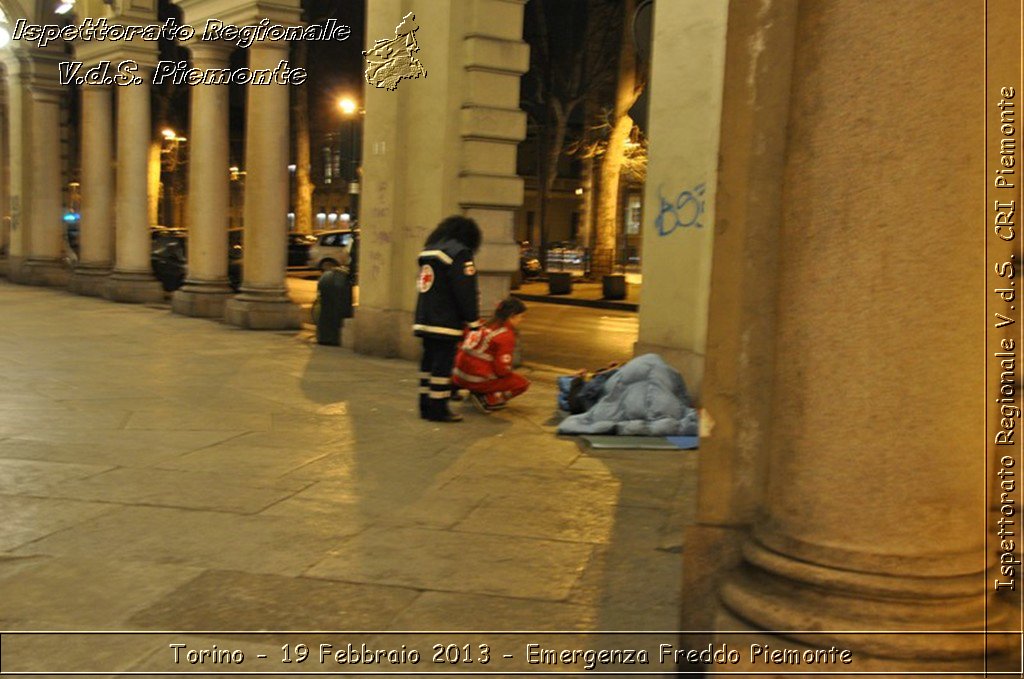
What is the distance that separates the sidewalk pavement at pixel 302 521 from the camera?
4.46 meters

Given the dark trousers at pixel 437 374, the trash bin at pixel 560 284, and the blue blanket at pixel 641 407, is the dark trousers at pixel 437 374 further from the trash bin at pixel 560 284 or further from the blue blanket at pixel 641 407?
the trash bin at pixel 560 284

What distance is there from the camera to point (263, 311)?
17.2m

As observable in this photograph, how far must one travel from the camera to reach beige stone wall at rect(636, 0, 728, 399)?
397 inches

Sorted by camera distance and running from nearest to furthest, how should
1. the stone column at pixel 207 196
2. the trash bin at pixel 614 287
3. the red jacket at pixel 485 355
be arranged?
the red jacket at pixel 485 355 < the stone column at pixel 207 196 < the trash bin at pixel 614 287

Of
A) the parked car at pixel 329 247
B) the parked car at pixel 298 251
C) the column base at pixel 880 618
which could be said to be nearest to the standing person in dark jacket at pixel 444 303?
the column base at pixel 880 618

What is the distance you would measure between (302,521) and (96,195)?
20.1 meters

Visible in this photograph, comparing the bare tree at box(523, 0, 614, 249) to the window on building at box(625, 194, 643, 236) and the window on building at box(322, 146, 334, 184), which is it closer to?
the window on building at box(625, 194, 643, 236)

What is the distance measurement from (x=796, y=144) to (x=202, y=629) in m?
2.92

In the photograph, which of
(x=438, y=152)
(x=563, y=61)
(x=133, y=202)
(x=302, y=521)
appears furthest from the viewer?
(x=563, y=61)

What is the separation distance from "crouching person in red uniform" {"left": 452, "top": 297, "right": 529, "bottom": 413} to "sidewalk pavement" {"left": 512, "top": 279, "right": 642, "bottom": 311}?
51.2 feet

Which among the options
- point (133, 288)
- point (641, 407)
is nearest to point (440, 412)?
point (641, 407)

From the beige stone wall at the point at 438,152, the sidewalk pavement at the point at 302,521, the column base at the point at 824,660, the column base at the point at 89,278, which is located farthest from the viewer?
the column base at the point at 89,278

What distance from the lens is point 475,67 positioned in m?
12.8

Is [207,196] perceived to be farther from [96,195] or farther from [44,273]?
[44,273]
